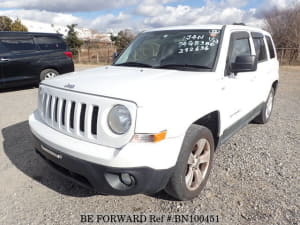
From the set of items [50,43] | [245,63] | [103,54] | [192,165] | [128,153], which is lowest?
[192,165]

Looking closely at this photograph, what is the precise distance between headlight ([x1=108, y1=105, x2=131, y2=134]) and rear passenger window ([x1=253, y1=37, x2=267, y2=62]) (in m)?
2.85

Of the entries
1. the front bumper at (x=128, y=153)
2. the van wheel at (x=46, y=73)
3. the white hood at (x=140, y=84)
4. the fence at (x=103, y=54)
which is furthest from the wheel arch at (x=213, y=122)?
the fence at (x=103, y=54)

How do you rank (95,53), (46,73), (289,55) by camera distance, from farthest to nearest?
1. (95,53)
2. (289,55)
3. (46,73)

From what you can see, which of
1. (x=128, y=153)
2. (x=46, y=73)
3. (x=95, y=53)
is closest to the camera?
(x=128, y=153)

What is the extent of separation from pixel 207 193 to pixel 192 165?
447 mm

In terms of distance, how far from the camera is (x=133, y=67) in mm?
3078

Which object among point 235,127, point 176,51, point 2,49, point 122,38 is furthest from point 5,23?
point 235,127

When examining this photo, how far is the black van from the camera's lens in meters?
7.23

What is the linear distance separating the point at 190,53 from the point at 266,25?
23.7 meters

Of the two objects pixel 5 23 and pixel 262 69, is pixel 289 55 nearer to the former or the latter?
pixel 262 69

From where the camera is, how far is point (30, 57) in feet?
24.9

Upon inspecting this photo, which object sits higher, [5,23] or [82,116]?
[5,23]

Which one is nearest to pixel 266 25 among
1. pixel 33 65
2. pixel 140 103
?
pixel 33 65

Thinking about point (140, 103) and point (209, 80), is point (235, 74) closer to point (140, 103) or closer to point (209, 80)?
point (209, 80)
